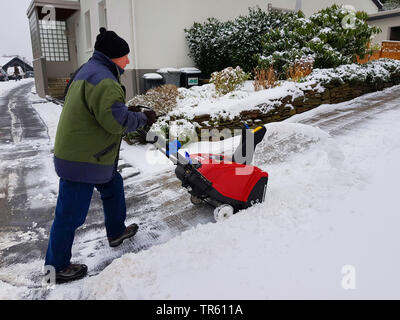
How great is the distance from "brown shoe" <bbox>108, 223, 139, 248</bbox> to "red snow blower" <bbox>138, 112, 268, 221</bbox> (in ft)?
1.99

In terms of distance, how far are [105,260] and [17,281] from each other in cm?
63

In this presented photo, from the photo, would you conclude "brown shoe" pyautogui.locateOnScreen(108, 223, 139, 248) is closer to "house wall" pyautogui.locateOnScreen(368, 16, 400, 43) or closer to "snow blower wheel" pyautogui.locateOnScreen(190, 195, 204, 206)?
"snow blower wheel" pyautogui.locateOnScreen(190, 195, 204, 206)

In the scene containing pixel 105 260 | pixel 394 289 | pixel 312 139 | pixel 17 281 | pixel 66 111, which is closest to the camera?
pixel 394 289

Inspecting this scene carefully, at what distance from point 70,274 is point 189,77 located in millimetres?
8094

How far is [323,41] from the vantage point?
24.5ft

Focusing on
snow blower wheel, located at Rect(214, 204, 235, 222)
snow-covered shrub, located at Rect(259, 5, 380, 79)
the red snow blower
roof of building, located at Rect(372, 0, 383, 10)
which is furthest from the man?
roof of building, located at Rect(372, 0, 383, 10)

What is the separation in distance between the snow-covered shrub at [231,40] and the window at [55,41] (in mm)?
8999

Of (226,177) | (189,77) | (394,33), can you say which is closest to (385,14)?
(394,33)

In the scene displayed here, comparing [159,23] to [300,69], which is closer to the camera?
[300,69]

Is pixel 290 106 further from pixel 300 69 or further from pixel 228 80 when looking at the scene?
pixel 228 80

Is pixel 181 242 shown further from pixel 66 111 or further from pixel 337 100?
pixel 337 100

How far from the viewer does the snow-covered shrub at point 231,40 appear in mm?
9266
